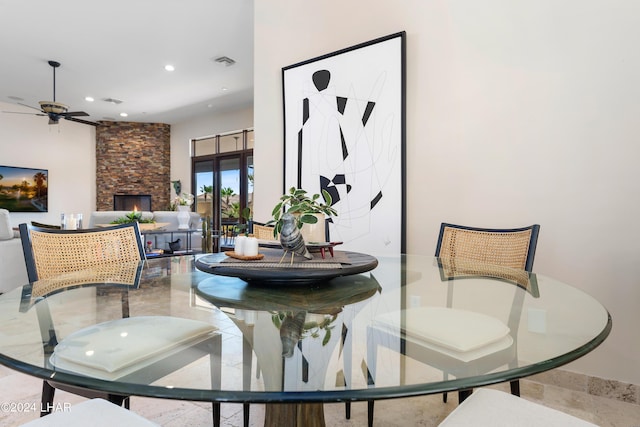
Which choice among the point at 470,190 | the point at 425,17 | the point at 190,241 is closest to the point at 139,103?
the point at 190,241

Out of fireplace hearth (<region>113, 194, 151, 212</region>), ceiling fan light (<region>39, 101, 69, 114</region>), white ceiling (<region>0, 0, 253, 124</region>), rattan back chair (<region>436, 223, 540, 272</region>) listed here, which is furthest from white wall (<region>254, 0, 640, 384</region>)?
fireplace hearth (<region>113, 194, 151, 212</region>)

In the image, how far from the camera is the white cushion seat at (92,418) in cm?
68

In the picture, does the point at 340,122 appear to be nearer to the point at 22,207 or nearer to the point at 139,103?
the point at 139,103

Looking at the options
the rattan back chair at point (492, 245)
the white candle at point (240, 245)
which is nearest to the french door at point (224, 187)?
the rattan back chair at point (492, 245)

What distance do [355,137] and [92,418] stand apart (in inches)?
86.9


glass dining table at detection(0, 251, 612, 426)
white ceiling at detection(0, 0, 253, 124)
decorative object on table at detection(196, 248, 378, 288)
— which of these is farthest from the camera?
white ceiling at detection(0, 0, 253, 124)

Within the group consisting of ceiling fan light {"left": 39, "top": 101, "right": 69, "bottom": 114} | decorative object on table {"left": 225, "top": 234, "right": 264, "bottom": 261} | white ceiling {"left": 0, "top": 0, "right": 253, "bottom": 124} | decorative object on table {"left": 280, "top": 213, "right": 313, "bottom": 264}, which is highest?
white ceiling {"left": 0, "top": 0, "right": 253, "bottom": 124}

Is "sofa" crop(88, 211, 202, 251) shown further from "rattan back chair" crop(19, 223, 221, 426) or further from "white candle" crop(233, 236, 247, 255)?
"white candle" crop(233, 236, 247, 255)

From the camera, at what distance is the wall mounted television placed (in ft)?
24.3

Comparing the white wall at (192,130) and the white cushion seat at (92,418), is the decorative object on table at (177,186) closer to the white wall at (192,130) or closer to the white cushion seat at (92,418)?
the white wall at (192,130)

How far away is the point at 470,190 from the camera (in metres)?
2.15

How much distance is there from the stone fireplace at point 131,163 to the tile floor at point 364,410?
783 cm

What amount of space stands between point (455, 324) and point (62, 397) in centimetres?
191

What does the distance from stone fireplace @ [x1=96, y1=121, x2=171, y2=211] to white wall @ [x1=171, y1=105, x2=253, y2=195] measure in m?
0.28
